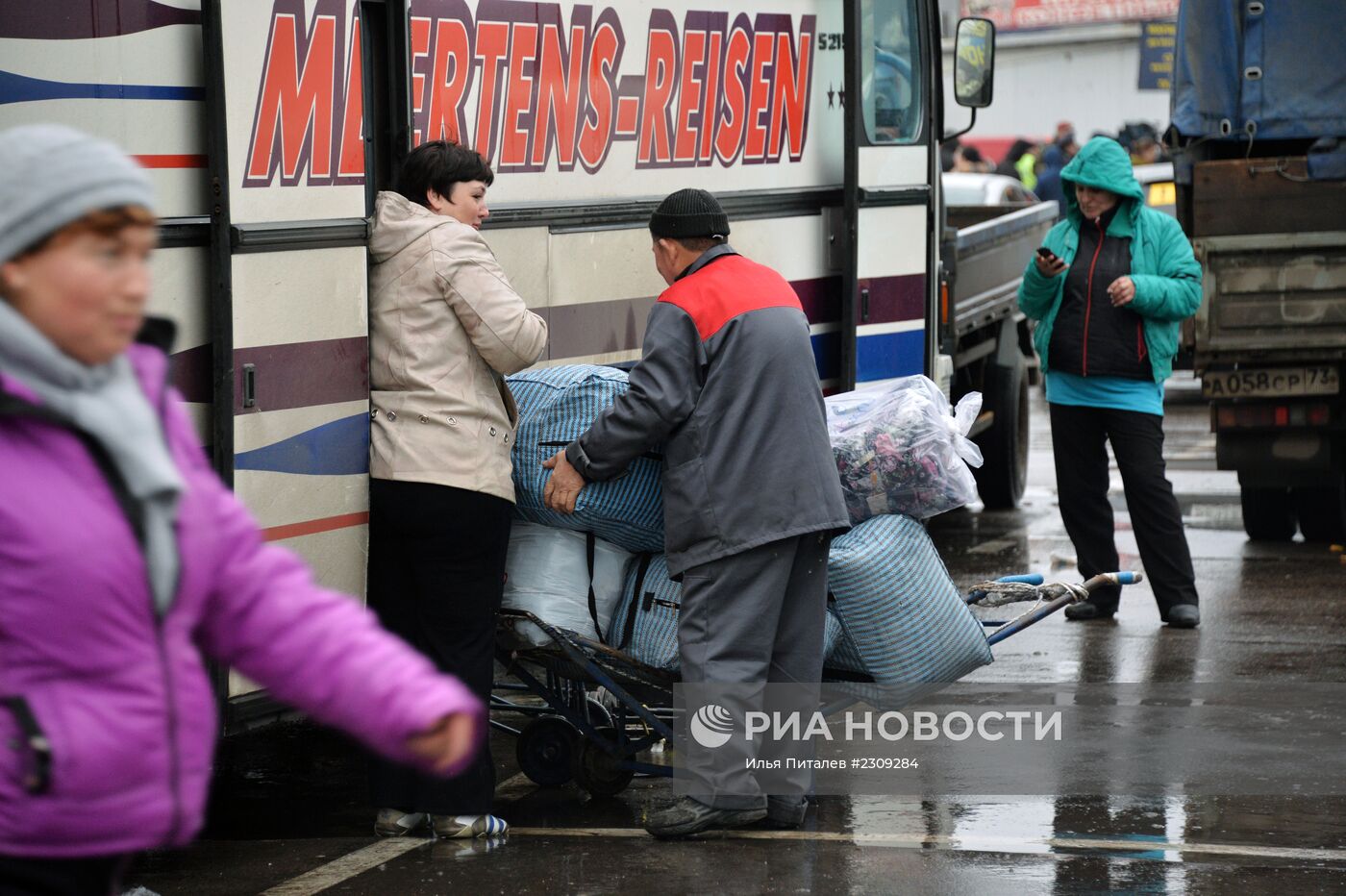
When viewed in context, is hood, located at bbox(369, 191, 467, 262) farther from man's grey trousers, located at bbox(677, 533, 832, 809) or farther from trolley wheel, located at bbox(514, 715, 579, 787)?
trolley wheel, located at bbox(514, 715, 579, 787)

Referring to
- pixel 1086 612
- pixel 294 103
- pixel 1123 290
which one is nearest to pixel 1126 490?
pixel 1086 612

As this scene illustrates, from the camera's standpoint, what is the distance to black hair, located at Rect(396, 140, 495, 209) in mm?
5172

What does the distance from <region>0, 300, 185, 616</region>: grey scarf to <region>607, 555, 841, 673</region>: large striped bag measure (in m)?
3.01

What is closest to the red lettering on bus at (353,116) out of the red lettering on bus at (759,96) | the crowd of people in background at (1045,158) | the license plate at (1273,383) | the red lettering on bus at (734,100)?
the red lettering on bus at (734,100)

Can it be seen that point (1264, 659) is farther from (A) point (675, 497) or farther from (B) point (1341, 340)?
(A) point (675, 497)

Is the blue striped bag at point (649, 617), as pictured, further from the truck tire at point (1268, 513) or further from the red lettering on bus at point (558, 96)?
the truck tire at point (1268, 513)

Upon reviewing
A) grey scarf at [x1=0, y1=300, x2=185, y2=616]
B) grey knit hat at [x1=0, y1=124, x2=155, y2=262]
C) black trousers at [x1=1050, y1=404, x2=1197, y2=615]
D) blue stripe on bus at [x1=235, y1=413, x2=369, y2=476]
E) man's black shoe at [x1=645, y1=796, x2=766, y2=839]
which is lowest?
man's black shoe at [x1=645, y1=796, x2=766, y2=839]

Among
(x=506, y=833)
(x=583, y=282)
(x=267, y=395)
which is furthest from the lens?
(x=583, y=282)

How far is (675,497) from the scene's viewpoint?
5.16 meters

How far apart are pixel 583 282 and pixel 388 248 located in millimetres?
1175

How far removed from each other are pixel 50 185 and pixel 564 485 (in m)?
2.89

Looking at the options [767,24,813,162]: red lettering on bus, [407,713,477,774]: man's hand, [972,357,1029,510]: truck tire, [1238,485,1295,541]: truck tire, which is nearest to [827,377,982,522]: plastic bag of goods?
[767,24,813,162]: red lettering on bus

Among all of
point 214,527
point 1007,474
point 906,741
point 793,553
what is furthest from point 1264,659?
point 214,527

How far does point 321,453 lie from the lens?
16.8 feet
